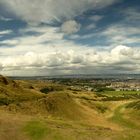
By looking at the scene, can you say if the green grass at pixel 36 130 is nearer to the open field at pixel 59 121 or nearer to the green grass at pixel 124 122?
the open field at pixel 59 121

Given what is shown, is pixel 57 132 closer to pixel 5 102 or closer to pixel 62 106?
pixel 62 106

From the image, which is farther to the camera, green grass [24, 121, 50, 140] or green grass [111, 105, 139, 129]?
green grass [111, 105, 139, 129]

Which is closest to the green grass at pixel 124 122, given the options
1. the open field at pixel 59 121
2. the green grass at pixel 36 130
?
the open field at pixel 59 121

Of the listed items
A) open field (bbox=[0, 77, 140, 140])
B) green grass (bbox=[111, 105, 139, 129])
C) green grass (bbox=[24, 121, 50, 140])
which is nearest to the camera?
open field (bbox=[0, 77, 140, 140])

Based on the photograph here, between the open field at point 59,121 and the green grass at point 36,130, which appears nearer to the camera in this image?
the open field at point 59,121

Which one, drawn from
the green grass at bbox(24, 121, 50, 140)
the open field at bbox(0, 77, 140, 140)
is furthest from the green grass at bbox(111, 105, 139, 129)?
the green grass at bbox(24, 121, 50, 140)

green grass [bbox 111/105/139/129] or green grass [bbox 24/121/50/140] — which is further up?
green grass [bbox 24/121/50/140]

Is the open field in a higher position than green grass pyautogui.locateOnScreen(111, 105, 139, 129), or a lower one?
higher

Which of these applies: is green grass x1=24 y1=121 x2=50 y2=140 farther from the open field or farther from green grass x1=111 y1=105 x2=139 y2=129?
green grass x1=111 y1=105 x2=139 y2=129

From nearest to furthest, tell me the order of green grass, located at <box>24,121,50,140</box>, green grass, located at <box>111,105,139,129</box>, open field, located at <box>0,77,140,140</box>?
open field, located at <box>0,77,140,140</box>, green grass, located at <box>24,121,50,140</box>, green grass, located at <box>111,105,139,129</box>

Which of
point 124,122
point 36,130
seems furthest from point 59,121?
point 124,122

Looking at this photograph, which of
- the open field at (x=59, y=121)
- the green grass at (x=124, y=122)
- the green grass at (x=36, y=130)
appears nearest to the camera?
the open field at (x=59, y=121)

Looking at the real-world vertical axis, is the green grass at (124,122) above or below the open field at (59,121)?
below

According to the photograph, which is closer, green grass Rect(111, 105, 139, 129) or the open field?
the open field
